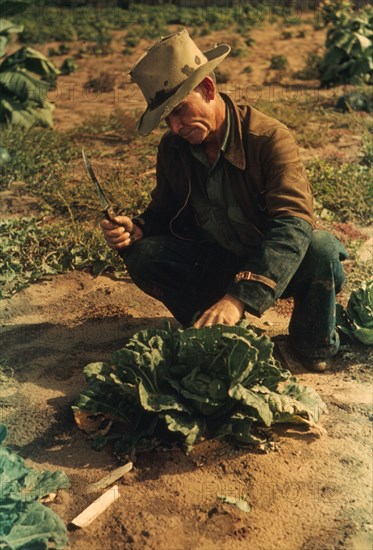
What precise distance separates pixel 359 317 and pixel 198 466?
1.44 meters

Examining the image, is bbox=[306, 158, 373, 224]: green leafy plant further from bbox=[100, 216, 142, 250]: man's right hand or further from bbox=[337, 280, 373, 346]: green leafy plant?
bbox=[100, 216, 142, 250]: man's right hand

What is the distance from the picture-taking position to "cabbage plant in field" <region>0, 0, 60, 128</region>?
8312 millimetres

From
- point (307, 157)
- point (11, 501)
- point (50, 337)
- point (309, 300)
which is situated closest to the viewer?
point (11, 501)

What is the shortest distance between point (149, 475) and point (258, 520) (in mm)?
545

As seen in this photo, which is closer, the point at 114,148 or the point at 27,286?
the point at 27,286

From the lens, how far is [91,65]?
11734 millimetres

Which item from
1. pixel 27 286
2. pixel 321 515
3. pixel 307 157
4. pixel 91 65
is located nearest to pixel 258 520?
pixel 321 515

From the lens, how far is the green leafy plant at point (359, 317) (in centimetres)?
433

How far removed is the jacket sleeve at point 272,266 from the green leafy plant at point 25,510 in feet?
3.79

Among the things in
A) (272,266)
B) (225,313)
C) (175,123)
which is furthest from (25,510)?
(175,123)

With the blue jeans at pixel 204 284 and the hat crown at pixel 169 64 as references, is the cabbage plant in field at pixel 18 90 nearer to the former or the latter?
the blue jeans at pixel 204 284

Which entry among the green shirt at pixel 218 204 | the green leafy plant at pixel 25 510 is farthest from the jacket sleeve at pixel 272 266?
the green leafy plant at pixel 25 510

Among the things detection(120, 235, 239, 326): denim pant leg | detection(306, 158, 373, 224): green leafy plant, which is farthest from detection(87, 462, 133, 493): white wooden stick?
detection(306, 158, 373, 224): green leafy plant

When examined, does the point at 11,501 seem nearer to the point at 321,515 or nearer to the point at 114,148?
the point at 321,515
